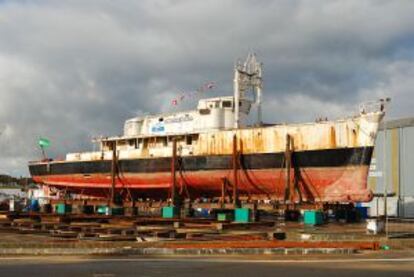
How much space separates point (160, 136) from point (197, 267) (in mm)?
34473

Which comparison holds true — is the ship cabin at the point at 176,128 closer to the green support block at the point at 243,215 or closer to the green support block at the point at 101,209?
the green support block at the point at 101,209

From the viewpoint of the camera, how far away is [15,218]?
105 ft

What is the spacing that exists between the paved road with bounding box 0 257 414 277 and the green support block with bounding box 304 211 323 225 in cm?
1542

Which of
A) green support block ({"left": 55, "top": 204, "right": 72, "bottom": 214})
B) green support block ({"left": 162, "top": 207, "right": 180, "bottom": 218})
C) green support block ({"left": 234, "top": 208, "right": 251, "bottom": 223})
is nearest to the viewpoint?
green support block ({"left": 234, "top": 208, "right": 251, "bottom": 223})

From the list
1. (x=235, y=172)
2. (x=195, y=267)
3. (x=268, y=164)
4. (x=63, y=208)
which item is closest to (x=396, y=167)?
(x=268, y=164)

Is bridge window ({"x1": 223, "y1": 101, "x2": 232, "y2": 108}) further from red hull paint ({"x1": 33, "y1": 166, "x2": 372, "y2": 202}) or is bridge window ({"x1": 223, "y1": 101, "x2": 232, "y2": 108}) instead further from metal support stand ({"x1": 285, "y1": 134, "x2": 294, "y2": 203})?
metal support stand ({"x1": 285, "y1": 134, "x2": 294, "y2": 203})

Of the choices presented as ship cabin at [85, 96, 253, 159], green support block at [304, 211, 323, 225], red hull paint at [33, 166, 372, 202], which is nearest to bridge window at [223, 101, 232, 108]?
ship cabin at [85, 96, 253, 159]

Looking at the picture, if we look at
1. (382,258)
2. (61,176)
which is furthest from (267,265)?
(61,176)

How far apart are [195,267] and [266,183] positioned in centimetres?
2596

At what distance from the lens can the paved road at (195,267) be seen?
12961 millimetres

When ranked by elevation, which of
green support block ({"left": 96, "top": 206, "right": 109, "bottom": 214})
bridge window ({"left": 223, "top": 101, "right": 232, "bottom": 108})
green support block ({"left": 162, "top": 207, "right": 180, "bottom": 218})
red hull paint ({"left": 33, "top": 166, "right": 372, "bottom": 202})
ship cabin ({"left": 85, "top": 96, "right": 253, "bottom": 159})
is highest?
bridge window ({"left": 223, "top": 101, "right": 232, "bottom": 108})

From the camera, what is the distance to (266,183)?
39.7 m

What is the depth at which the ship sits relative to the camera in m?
36.8

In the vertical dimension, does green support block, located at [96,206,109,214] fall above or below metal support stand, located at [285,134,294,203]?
below
